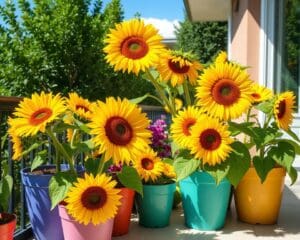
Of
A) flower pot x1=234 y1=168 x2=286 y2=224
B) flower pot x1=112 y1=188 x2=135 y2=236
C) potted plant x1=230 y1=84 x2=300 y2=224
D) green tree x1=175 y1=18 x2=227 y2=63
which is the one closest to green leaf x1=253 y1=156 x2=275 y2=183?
potted plant x1=230 y1=84 x2=300 y2=224

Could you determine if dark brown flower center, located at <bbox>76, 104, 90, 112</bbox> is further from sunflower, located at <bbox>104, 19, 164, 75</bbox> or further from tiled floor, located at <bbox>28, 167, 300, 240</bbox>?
tiled floor, located at <bbox>28, 167, 300, 240</bbox>

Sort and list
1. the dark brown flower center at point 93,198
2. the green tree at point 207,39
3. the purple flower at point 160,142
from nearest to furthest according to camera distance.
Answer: the dark brown flower center at point 93,198, the purple flower at point 160,142, the green tree at point 207,39

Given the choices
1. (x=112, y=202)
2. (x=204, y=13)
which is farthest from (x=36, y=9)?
(x=112, y=202)

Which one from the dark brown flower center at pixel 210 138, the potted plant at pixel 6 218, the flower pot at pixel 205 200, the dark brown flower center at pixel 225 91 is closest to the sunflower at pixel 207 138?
the dark brown flower center at pixel 210 138

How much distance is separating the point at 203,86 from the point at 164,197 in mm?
575

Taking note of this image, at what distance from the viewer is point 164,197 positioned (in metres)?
2.10

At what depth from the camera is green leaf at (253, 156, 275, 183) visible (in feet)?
6.56

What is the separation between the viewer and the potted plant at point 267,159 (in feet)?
6.51

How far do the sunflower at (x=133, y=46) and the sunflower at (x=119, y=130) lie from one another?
11.4 inches

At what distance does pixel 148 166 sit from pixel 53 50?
3.67m

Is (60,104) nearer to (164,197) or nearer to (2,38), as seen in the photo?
(164,197)

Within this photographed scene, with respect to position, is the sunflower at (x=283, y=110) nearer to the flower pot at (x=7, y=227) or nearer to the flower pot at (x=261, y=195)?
→ the flower pot at (x=261, y=195)

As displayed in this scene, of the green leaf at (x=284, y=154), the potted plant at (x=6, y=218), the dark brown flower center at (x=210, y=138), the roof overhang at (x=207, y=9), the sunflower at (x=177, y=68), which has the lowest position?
the potted plant at (x=6, y=218)

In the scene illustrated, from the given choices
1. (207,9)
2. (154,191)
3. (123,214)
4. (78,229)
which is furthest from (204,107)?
(207,9)
